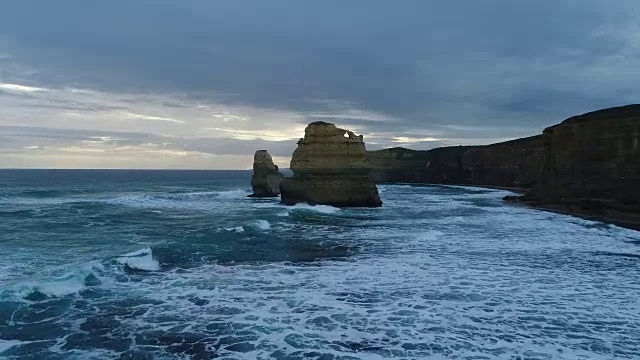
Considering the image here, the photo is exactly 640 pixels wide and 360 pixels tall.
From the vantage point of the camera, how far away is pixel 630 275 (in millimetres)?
14531

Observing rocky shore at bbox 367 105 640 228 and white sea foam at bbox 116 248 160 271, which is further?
rocky shore at bbox 367 105 640 228

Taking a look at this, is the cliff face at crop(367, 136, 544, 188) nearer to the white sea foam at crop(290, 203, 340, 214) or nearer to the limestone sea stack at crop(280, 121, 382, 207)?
the limestone sea stack at crop(280, 121, 382, 207)

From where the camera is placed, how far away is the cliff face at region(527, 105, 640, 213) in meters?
29.7

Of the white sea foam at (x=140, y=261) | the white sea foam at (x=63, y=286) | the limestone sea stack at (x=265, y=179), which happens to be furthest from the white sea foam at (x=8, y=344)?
the limestone sea stack at (x=265, y=179)

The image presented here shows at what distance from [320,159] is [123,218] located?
49.3 ft

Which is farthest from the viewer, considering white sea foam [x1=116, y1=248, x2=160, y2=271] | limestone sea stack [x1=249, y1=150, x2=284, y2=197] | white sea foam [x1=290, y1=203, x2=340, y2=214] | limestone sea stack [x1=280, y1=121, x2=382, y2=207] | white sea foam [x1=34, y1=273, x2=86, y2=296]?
limestone sea stack [x1=249, y1=150, x2=284, y2=197]

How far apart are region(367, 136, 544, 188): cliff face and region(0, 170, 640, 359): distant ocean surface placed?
4947cm

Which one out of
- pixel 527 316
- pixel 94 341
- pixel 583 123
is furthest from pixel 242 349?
pixel 583 123

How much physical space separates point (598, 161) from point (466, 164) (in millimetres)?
53322

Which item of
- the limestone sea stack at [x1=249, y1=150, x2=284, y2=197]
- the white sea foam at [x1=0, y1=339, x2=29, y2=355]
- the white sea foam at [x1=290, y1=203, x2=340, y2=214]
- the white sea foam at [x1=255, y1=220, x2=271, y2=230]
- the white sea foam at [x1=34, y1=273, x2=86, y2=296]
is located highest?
the limestone sea stack at [x1=249, y1=150, x2=284, y2=197]

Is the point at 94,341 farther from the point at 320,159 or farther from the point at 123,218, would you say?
the point at 320,159

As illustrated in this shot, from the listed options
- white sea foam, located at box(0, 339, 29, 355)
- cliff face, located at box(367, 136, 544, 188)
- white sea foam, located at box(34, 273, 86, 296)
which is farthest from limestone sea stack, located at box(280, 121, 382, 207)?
cliff face, located at box(367, 136, 544, 188)

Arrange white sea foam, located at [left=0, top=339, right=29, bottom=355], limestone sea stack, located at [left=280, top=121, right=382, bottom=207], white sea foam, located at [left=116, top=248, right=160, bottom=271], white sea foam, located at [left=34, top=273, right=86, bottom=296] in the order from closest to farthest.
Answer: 1. white sea foam, located at [left=0, top=339, right=29, bottom=355]
2. white sea foam, located at [left=34, top=273, right=86, bottom=296]
3. white sea foam, located at [left=116, top=248, right=160, bottom=271]
4. limestone sea stack, located at [left=280, top=121, right=382, bottom=207]

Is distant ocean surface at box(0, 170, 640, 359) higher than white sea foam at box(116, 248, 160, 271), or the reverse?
white sea foam at box(116, 248, 160, 271)
